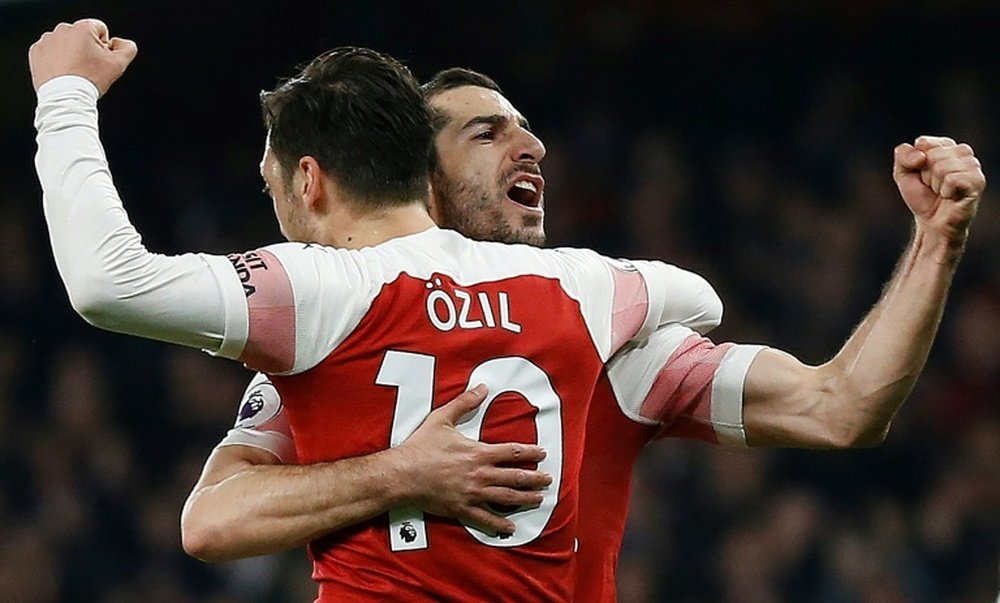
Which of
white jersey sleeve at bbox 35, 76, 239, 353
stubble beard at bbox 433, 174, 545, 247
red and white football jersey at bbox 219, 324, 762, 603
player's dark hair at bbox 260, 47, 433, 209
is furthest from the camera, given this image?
stubble beard at bbox 433, 174, 545, 247

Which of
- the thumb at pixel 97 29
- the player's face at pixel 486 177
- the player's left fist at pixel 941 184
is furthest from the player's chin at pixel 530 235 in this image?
the thumb at pixel 97 29

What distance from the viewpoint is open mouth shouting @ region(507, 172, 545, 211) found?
138 inches

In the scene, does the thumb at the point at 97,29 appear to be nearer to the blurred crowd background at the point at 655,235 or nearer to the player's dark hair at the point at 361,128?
the player's dark hair at the point at 361,128

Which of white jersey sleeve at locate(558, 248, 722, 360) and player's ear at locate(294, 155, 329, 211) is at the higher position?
player's ear at locate(294, 155, 329, 211)

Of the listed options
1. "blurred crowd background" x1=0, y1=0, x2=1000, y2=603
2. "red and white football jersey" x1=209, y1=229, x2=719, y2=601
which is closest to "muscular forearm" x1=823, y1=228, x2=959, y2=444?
"red and white football jersey" x1=209, y1=229, x2=719, y2=601

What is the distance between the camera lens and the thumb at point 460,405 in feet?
8.81

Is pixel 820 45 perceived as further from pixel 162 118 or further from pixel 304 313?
pixel 304 313

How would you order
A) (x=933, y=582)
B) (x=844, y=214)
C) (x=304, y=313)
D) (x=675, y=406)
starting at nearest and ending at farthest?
(x=304, y=313) < (x=675, y=406) < (x=933, y=582) < (x=844, y=214)

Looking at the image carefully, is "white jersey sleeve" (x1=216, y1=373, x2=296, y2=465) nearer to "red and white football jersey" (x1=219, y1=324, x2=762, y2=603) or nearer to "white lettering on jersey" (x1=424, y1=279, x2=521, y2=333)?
"red and white football jersey" (x1=219, y1=324, x2=762, y2=603)

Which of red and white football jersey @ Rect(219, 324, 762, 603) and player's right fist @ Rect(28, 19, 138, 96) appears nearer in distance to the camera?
player's right fist @ Rect(28, 19, 138, 96)

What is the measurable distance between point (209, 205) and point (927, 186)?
818 cm

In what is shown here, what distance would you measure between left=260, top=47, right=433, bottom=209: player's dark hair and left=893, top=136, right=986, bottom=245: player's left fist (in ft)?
2.69

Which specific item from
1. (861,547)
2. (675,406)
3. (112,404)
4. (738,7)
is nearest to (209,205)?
(112,404)

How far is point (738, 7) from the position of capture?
10.1m
